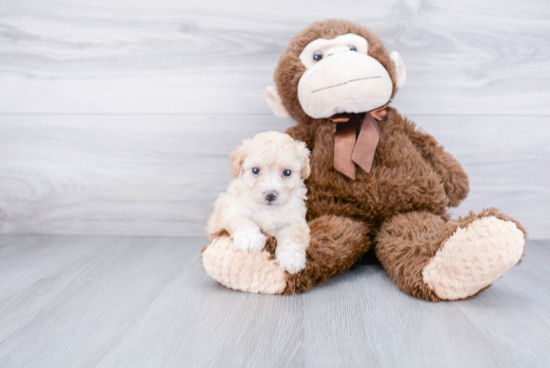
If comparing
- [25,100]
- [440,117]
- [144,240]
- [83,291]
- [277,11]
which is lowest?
[144,240]

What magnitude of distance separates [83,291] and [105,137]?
620 millimetres

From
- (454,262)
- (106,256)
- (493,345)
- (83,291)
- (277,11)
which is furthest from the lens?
(277,11)

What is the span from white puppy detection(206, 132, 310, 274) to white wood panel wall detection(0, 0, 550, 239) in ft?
1.39

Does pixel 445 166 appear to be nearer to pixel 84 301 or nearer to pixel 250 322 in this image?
pixel 250 322

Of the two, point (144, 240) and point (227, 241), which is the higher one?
point (227, 241)

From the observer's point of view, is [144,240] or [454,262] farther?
[144,240]

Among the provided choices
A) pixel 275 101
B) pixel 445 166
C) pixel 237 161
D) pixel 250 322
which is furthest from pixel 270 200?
pixel 445 166

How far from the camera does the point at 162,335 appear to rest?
656mm

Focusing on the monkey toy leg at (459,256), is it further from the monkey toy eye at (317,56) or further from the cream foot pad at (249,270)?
the monkey toy eye at (317,56)

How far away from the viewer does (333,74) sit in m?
0.94

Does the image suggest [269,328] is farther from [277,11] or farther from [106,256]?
[277,11]

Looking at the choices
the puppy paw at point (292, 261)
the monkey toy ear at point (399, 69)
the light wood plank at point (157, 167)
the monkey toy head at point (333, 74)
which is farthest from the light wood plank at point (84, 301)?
the monkey toy ear at point (399, 69)

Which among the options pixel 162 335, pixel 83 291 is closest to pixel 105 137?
pixel 83 291

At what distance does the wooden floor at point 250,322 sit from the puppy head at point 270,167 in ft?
0.70
